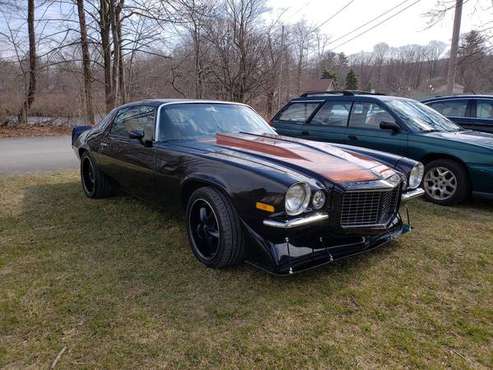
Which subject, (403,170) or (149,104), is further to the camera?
(149,104)

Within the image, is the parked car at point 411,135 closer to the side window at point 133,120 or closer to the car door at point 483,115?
the car door at point 483,115

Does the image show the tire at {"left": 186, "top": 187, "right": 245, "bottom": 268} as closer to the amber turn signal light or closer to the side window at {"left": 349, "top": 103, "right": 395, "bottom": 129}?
the amber turn signal light

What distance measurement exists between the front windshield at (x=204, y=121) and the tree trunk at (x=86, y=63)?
13051mm

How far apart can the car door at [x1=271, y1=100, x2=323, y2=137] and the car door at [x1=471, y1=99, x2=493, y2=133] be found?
3.13m

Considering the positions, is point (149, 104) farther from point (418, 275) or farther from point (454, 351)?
point (454, 351)

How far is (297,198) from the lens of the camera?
2668mm

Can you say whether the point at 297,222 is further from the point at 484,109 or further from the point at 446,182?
the point at 484,109

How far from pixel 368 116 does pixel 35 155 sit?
26.7ft

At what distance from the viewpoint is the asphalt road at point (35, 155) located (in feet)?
25.8

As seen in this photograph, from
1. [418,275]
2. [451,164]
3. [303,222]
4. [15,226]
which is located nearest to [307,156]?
[303,222]

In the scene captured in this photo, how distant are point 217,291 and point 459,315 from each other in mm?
1728

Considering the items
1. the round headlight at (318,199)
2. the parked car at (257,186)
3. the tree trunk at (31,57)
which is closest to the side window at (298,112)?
the parked car at (257,186)

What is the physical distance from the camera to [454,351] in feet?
7.25

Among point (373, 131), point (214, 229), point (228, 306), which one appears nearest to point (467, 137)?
point (373, 131)
